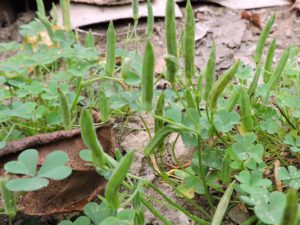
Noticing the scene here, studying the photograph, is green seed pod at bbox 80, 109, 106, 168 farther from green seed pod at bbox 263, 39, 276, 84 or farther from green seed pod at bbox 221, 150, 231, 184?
green seed pod at bbox 263, 39, 276, 84

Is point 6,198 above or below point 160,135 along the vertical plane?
below

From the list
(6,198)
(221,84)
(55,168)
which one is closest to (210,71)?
(221,84)

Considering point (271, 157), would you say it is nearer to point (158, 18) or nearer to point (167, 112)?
point (167, 112)

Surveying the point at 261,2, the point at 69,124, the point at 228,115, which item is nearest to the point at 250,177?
the point at 228,115

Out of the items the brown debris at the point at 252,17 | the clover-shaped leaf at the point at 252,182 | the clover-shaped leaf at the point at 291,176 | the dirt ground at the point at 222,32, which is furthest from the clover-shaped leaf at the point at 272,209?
the brown debris at the point at 252,17

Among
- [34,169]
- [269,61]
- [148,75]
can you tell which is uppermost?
[148,75]

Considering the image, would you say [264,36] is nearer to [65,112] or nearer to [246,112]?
[246,112]

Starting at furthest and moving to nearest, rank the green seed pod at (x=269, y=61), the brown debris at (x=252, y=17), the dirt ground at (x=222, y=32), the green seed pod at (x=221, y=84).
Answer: the brown debris at (x=252, y=17) < the dirt ground at (x=222, y=32) < the green seed pod at (x=269, y=61) < the green seed pod at (x=221, y=84)

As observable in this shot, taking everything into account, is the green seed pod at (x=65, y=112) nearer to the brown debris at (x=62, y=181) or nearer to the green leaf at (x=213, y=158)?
the brown debris at (x=62, y=181)
